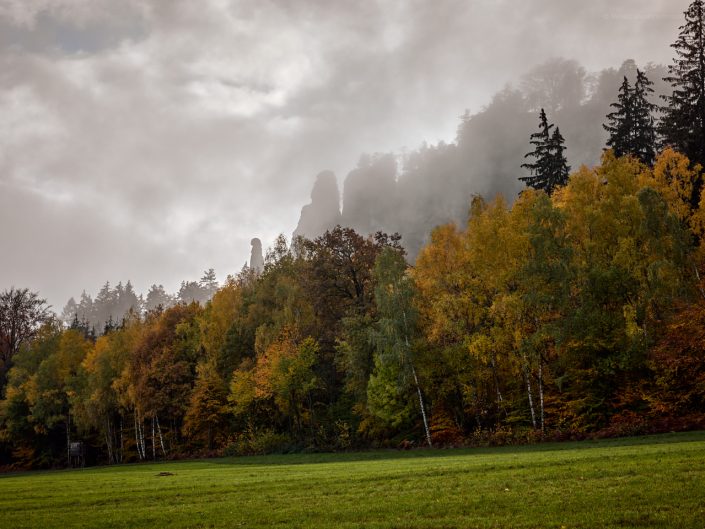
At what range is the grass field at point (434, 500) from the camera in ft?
31.6

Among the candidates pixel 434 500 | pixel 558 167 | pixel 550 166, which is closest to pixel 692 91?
pixel 558 167

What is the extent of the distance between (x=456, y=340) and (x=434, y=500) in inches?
1017

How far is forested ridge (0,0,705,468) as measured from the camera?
29875 mm

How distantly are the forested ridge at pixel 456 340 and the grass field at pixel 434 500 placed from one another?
45.4 ft

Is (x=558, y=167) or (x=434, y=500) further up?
(x=558, y=167)

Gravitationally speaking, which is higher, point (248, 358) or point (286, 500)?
point (248, 358)

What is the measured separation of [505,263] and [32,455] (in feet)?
214

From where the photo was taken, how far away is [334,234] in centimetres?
5303

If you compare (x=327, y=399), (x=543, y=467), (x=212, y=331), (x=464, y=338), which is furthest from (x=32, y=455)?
(x=543, y=467)

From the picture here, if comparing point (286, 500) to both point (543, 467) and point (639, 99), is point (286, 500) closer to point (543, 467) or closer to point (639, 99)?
point (543, 467)

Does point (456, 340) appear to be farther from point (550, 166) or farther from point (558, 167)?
point (550, 166)

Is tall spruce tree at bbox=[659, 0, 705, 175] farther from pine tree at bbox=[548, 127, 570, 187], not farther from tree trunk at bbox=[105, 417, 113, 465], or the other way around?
tree trunk at bbox=[105, 417, 113, 465]

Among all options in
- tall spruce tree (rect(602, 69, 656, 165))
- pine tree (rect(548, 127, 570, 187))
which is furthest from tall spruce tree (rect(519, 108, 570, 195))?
tall spruce tree (rect(602, 69, 656, 165))

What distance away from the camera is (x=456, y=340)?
123ft
